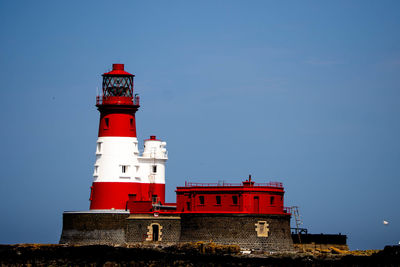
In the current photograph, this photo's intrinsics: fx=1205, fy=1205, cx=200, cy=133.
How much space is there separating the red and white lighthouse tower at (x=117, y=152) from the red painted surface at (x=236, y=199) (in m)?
4.69

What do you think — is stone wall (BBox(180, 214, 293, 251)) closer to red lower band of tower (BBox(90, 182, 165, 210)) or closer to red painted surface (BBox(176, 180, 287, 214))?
red painted surface (BBox(176, 180, 287, 214))

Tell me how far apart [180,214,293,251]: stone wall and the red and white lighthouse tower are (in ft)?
18.9

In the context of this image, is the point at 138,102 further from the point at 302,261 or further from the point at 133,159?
the point at 302,261

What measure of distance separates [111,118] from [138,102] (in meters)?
2.12

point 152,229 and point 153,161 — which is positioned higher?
point 153,161

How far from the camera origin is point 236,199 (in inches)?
2876

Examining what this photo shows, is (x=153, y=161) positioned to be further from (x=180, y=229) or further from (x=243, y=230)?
(x=243, y=230)

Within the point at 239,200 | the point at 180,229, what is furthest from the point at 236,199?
the point at 180,229

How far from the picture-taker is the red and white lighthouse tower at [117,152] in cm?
7662

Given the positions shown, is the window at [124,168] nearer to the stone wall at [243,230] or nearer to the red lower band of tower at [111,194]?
the red lower band of tower at [111,194]

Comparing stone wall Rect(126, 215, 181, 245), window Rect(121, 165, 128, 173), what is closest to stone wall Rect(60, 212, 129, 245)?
stone wall Rect(126, 215, 181, 245)

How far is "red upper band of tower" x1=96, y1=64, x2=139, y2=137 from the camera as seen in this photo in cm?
7712

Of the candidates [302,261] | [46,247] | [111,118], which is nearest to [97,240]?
[46,247]

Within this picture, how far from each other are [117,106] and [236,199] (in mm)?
10218
